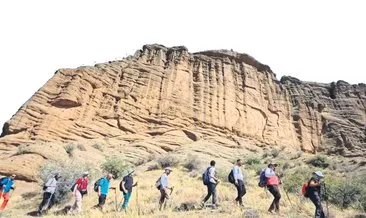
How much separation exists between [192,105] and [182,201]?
31630 mm

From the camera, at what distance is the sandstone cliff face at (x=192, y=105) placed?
1550 inches

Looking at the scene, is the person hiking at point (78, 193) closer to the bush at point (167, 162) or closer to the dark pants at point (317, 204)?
the dark pants at point (317, 204)

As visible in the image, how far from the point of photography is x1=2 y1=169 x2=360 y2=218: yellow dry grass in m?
12.7

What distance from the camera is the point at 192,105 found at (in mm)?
47125

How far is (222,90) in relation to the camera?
2026 inches

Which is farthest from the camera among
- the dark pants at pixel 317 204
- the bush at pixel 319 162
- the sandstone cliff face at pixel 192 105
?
the sandstone cliff face at pixel 192 105

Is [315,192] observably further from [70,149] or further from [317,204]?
[70,149]

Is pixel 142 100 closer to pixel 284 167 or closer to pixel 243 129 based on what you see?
pixel 243 129

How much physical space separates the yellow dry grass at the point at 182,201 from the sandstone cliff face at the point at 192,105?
51.6 feet

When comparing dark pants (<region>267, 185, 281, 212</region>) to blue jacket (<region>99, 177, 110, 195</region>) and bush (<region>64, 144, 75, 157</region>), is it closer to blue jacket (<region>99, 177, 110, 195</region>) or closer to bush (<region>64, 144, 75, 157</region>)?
blue jacket (<region>99, 177, 110, 195</region>)

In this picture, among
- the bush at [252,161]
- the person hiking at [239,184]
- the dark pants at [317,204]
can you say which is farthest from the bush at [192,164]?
the dark pants at [317,204]

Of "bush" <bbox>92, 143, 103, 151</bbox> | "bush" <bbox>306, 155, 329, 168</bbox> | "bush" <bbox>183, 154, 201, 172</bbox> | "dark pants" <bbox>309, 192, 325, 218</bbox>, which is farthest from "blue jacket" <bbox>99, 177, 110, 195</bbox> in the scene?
"bush" <bbox>306, 155, 329, 168</bbox>

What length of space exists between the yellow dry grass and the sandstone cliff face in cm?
1574

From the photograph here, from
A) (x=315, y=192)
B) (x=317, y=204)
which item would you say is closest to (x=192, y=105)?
(x=315, y=192)
